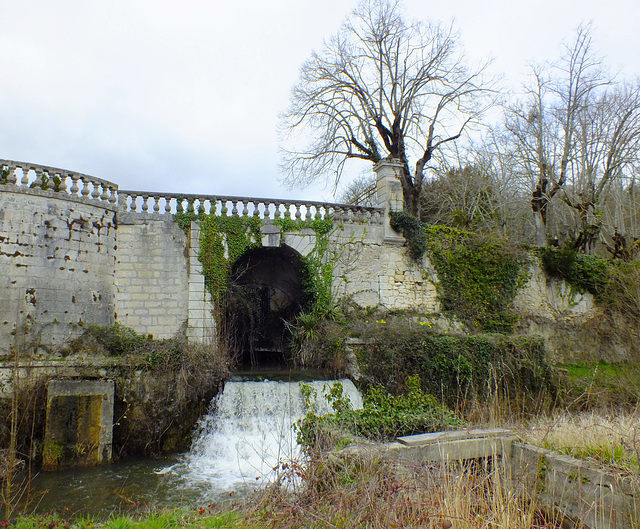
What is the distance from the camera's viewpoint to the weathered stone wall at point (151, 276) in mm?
11773

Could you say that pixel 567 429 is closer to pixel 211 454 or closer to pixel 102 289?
pixel 211 454

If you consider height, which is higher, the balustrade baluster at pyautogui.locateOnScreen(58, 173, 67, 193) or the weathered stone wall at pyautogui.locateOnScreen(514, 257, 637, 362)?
the balustrade baluster at pyautogui.locateOnScreen(58, 173, 67, 193)

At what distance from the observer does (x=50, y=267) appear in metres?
10.5

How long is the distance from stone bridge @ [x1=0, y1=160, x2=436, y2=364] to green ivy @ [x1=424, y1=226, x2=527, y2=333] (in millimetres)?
642

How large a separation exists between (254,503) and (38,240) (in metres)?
8.48

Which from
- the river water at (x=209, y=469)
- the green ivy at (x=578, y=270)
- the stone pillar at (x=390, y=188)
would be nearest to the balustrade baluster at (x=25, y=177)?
the river water at (x=209, y=469)

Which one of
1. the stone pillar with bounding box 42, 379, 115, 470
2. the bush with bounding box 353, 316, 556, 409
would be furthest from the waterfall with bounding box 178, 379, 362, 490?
the stone pillar with bounding box 42, 379, 115, 470

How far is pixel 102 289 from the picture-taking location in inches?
446

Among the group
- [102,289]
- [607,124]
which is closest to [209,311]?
[102,289]

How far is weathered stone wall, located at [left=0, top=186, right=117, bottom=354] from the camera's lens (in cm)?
1006

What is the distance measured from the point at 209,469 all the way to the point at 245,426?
4.34 ft

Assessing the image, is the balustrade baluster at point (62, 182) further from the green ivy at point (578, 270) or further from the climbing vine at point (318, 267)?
the green ivy at point (578, 270)

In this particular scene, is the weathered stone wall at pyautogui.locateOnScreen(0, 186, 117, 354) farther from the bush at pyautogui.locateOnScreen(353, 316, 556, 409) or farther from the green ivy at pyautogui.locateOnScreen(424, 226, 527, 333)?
the green ivy at pyautogui.locateOnScreen(424, 226, 527, 333)

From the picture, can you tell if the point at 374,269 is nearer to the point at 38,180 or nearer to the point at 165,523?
the point at 38,180
